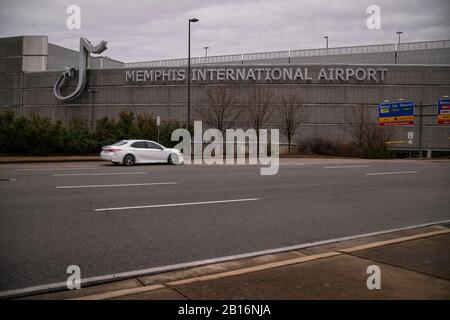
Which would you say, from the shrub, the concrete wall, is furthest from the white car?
the concrete wall

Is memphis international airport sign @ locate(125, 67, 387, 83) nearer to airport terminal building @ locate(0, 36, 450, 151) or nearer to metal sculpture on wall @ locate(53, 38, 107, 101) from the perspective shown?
airport terminal building @ locate(0, 36, 450, 151)

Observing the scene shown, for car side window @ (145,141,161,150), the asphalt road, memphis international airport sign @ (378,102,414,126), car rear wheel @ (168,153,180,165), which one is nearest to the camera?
the asphalt road

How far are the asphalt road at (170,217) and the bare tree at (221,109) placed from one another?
28.1 m

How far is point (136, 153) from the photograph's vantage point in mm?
21312

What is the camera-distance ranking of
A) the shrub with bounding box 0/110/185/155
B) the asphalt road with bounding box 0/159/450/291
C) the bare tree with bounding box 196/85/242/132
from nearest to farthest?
the asphalt road with bounding box 0/159/450/291, the shrub with bounding box 0/110/185/155, the bare tree with bounding box 196/85/242/132

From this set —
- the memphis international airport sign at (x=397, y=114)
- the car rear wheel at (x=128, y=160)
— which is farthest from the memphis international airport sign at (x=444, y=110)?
the car rear wheel at (x=128, y=160)

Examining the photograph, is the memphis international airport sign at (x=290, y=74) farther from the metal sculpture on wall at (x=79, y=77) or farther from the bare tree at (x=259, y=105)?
the metal sculpture on wall at (x=79, y=77)

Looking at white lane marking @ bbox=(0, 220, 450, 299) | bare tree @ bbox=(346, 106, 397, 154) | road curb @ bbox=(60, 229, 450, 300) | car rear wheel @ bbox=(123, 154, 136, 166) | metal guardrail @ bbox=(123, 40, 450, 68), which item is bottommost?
white lane marking @ bbox=(0, 220, 450, 299)

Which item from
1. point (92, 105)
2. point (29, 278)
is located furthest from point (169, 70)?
point (29, 278)

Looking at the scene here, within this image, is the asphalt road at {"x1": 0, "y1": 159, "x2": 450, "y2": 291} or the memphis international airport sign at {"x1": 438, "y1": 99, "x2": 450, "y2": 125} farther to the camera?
the memphis international airport sign at {"x1": 438, "y1": 99, "x2": 450, "y2": 125}

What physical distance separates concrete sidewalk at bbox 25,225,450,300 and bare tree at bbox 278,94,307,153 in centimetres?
3527

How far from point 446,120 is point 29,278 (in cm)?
3794

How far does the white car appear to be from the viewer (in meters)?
21.0
